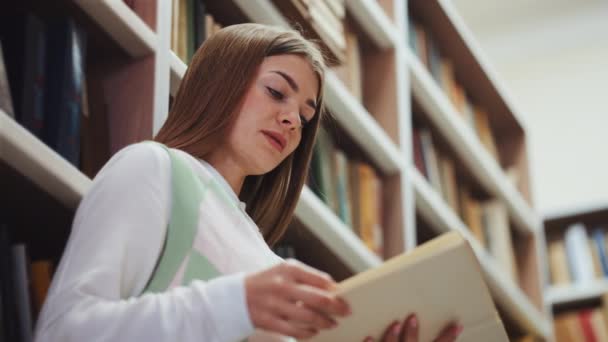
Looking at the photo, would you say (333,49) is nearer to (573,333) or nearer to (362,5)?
(362,5)

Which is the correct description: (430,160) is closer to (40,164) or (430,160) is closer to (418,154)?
(418,154)

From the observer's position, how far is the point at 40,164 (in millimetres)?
1286

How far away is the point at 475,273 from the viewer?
107cm

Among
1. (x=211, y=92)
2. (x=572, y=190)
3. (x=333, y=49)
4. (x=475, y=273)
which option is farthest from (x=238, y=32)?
(x=572, y=190)

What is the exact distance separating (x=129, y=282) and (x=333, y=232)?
1.06 m

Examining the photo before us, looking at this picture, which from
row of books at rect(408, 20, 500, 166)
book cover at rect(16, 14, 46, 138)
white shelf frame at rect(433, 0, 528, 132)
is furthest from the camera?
white shelf frame at rect(433, 0, 528, 132)

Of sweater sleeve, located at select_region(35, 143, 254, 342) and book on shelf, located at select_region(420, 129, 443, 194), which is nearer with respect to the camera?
sweater sleeve, located at select_region(35, 143, 254, 342)

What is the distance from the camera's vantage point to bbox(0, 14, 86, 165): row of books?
1.37 m

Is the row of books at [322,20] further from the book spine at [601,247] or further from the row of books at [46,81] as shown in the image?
the book spine at [601,247]

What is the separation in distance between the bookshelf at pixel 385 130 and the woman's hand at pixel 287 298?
1.64ft

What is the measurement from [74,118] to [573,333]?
2549 millimetres

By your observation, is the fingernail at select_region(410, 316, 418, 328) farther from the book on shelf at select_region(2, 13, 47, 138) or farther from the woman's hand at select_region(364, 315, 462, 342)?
the book on shelf at select_region(2, 13, 47, 138)

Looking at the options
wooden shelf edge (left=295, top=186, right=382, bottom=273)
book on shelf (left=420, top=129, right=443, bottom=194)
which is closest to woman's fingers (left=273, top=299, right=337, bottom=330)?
wooden shelf edge (left=295, top=186, right=382, bottom=273)

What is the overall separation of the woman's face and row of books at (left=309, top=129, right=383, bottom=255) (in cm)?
70
